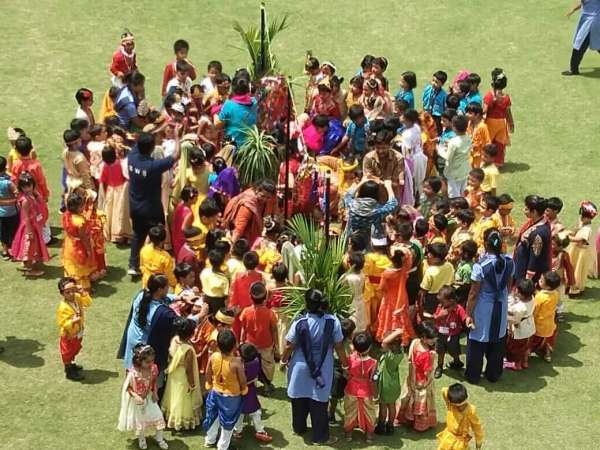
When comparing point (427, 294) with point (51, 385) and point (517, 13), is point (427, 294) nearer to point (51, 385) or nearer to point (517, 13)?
point (51, 385)

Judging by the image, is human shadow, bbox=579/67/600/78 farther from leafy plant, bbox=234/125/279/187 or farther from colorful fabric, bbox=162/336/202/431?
colorful fabric, bbox=162/336/202/431

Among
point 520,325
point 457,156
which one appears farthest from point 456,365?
point 457,156

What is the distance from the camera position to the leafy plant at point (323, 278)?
34.2 feet

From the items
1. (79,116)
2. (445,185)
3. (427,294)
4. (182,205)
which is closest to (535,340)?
(427,294)

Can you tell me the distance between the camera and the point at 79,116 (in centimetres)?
1385

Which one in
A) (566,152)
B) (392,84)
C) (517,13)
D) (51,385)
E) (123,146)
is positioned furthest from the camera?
(517,13)

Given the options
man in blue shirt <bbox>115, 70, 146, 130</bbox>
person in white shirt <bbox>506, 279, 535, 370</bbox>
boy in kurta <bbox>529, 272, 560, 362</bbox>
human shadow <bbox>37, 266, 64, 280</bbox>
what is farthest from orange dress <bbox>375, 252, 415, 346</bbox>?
man in blue shirt <bbox>115, 70, 146, 130</bbox>

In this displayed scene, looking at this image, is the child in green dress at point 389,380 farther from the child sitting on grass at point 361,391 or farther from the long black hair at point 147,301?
the long black hair at point 147,301

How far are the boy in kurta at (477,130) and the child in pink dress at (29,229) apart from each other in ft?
17.6

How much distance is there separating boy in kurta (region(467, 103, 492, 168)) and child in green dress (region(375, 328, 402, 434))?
4.78 meters

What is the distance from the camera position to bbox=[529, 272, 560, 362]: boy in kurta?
1114cm

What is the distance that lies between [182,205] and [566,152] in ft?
19.9

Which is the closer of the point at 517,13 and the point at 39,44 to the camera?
the point at 39,44

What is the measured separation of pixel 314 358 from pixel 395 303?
1693mm
